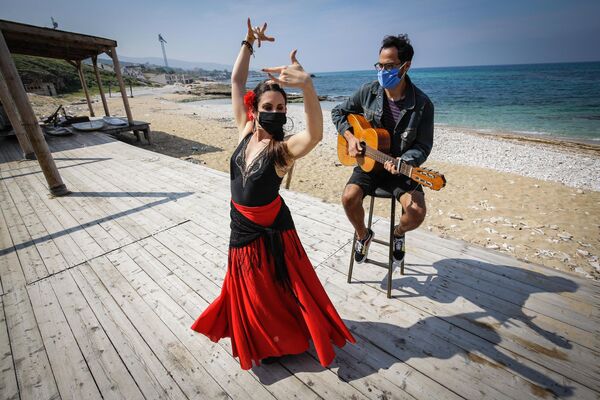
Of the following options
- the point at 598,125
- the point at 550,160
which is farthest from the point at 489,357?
the point at 598,125

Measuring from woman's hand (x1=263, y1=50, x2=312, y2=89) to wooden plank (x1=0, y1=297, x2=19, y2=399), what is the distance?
285 centimetres

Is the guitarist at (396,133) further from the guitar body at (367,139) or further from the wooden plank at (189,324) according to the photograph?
the wooden plank at (189,324)

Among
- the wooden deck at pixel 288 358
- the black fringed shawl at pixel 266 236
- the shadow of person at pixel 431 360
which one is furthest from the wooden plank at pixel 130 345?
the black fringed shawl at pixel 266 236

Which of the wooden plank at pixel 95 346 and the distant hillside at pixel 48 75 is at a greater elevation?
the distant hillside at pixel 48 75

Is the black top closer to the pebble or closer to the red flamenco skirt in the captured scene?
the red flamenco skirt

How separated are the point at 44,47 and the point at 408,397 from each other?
53.5ft

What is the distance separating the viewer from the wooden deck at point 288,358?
6.16 feet

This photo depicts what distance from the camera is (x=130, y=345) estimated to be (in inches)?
87.1

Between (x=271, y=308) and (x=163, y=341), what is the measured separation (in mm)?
1134

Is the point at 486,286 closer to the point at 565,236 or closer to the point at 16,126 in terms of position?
the point at 565,236

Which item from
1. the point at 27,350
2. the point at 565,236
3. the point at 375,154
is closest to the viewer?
the point at 27,350

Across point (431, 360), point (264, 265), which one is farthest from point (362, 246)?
point (264, 265)

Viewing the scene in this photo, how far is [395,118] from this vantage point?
9.05 ft

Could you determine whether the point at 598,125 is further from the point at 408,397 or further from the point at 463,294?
the point at 408,397
